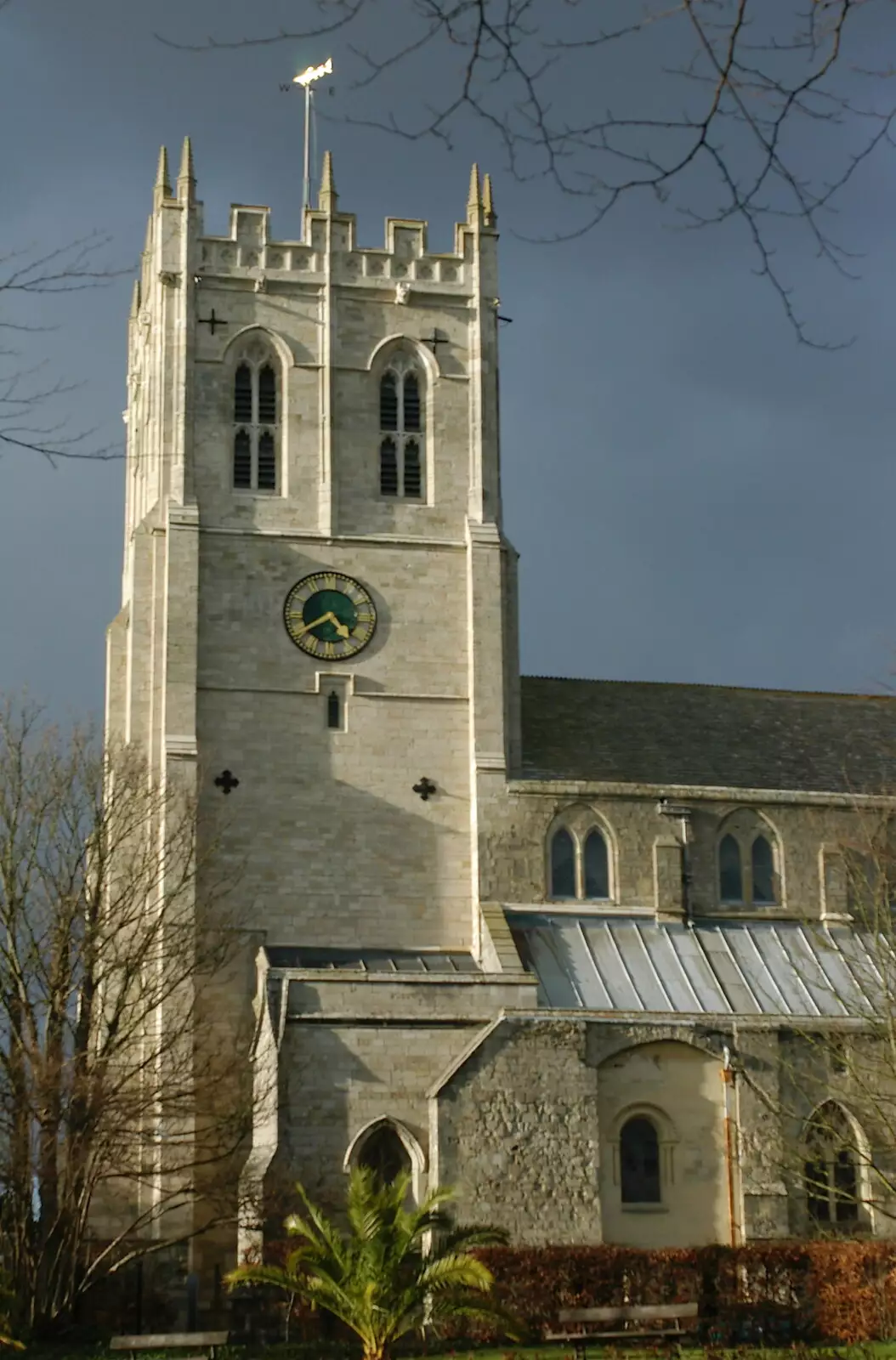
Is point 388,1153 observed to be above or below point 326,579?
below

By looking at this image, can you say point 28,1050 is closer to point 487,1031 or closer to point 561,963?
point 487,1031

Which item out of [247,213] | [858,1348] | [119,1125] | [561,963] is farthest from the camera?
[247,213]

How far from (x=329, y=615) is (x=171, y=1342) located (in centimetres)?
2118

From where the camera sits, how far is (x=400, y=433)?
4744 centimetres

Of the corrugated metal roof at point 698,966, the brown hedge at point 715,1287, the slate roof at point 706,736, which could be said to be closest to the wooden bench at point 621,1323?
the brown hedge at point 715,1287

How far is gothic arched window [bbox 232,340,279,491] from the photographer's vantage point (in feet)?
153

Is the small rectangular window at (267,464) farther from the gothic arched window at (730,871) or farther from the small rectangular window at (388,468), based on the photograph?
the gothic arched window at (730,871)

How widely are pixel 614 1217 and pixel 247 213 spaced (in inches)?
937

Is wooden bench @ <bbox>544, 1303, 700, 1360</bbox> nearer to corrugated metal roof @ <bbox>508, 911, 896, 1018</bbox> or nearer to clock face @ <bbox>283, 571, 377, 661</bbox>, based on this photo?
corrugated metal roof @ <bbox>508, 911, 896, 1018</bbox>

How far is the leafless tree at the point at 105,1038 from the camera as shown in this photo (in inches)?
1347

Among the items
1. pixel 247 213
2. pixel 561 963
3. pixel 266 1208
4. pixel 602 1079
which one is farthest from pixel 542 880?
pixel 247 213

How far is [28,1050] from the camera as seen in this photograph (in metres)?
35.6

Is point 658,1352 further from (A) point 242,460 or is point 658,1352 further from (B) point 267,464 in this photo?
(A) point 242,460

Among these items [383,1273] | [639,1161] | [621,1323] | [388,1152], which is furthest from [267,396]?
[621,1323]
